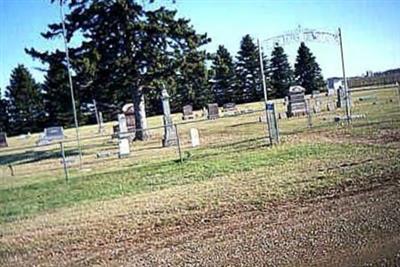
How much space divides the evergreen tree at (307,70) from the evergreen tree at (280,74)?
4.32 feet

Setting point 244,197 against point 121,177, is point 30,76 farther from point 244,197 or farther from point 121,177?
point 244,197

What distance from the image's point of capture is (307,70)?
247 ft

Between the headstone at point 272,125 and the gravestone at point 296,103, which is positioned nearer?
the headstone at point 272,125

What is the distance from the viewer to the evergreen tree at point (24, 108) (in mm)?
65125

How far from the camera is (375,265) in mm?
5094

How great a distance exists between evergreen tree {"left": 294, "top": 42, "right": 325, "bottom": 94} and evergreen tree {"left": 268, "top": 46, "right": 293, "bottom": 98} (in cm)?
132

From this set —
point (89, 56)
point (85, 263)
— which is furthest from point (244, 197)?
point (89, 56)

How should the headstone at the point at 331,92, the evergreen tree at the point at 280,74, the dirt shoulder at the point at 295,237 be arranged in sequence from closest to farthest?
the dirt shoulder at the point at 295,237 < the headstone at the point at 331,92 < the evergreen tree at the point at 280,74

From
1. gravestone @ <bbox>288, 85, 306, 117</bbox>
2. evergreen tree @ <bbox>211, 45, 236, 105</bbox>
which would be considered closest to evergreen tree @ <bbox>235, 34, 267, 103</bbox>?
evergreen tree @ <bbox>211, 45, 236, 105</bbox>

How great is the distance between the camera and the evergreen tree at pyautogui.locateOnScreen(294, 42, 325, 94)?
75.2 m

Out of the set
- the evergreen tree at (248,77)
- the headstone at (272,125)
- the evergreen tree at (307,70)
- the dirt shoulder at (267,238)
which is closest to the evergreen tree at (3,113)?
the evergreen tree at (248,77)

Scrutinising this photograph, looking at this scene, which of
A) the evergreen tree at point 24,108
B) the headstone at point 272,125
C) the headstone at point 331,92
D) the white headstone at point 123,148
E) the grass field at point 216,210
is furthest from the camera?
the evergreen tree at point 24,108

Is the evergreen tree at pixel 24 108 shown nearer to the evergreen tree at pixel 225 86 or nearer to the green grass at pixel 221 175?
the evergreen tree at pixel 225 86

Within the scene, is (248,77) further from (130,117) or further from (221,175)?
(221,175)
